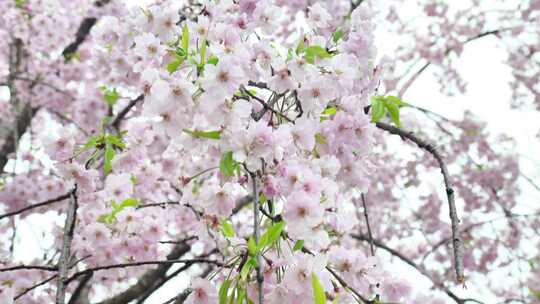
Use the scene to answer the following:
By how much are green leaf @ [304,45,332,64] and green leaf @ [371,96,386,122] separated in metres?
0.27

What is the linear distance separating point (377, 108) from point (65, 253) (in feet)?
4.08

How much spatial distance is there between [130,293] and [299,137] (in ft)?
8.57

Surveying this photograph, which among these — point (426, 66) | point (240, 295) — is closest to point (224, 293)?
point (240, 295)

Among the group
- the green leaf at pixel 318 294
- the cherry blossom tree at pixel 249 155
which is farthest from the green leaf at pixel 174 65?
the green leaf at pixel 318 294

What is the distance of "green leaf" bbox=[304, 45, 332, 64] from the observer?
1479 millimetres

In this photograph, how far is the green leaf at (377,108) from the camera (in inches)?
65.4

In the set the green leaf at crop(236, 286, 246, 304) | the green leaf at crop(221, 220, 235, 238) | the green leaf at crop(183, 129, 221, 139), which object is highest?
the green leaf at crop(183, 129, 221, 139)

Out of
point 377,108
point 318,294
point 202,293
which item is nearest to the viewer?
point 318,294

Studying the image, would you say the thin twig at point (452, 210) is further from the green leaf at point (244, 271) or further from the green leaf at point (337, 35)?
the green leaf at point (244, 271)

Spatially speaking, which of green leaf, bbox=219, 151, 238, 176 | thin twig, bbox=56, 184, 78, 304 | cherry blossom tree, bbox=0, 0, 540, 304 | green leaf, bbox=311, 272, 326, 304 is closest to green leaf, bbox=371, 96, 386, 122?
cherry blossom tree, bbox=0, 0, 540, 304

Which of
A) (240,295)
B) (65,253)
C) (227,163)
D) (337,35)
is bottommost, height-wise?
(240,295)

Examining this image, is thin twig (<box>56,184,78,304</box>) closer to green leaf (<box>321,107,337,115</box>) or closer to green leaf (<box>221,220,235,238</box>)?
green leaf (<box>221,220,235,238</box>)

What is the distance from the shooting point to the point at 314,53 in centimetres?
150

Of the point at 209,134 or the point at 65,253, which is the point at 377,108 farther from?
the point at 65,253
